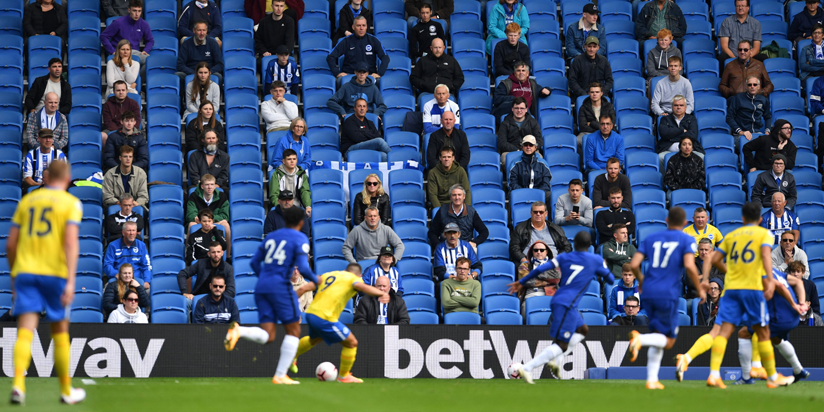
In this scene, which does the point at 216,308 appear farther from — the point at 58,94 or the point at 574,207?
the point at 574,207

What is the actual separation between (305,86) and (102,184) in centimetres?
424

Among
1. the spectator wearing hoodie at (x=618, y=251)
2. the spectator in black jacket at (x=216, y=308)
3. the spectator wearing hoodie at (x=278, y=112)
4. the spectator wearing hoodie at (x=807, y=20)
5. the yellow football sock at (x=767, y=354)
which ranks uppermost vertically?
the spectator wearing hoodie at (x=807, y=20)

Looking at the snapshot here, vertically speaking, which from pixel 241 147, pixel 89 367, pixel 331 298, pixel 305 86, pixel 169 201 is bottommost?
pixel 89 367

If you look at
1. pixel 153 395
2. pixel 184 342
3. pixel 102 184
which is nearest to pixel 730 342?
pixel 184 342

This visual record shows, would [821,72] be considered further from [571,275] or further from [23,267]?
[23,267]

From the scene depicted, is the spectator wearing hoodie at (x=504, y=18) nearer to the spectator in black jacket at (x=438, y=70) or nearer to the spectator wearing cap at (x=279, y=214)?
the spectator in black jacket at (x=438, y=70)

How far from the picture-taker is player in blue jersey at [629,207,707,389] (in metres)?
9.95

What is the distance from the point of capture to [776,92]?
748 inches

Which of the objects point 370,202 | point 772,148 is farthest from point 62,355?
point 772,148

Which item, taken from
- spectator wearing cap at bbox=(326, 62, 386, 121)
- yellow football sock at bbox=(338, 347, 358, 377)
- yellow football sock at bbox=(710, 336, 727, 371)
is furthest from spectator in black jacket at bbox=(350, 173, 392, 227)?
yellow football sock at bbox=(710, 336, 727, 371)

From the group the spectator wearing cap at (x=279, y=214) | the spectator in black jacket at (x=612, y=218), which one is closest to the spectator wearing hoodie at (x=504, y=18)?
the spectator in black jacket at (x=612, y=218)

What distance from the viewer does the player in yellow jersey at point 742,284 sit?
10.3 metres

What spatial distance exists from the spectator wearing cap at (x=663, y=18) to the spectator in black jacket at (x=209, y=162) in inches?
356

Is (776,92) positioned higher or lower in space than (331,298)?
higher
